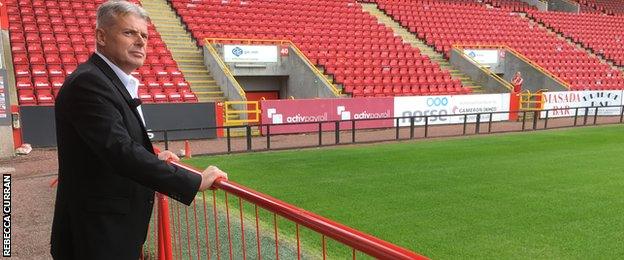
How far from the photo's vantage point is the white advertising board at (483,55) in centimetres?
2277

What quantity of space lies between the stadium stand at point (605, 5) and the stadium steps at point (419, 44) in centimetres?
2083

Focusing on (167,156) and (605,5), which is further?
(605,5)

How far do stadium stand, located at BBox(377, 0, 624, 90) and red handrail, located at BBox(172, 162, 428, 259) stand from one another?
22483 millimetres

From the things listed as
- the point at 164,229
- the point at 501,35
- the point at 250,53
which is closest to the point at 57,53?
the point at 250,53

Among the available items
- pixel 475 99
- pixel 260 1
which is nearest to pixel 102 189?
pixel 475 99

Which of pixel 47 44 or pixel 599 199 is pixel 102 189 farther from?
pixel 47 44

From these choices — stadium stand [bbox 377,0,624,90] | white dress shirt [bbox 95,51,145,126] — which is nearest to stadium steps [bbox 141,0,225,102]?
stadium stand [bbox 377,0,624,90]

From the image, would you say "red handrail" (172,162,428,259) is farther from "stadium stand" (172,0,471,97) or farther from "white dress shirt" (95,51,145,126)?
"stadium stand" (172,0,471,97)

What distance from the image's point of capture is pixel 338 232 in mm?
1826

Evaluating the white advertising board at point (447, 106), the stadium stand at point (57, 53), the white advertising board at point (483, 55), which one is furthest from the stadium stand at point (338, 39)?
the stadium stand at point (57, 53)

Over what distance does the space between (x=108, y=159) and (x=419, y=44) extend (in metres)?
23.7

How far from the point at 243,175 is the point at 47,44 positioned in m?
10.6

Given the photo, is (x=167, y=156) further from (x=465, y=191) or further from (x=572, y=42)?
(x=572, y=42)

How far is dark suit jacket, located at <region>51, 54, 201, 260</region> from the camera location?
1.82m
